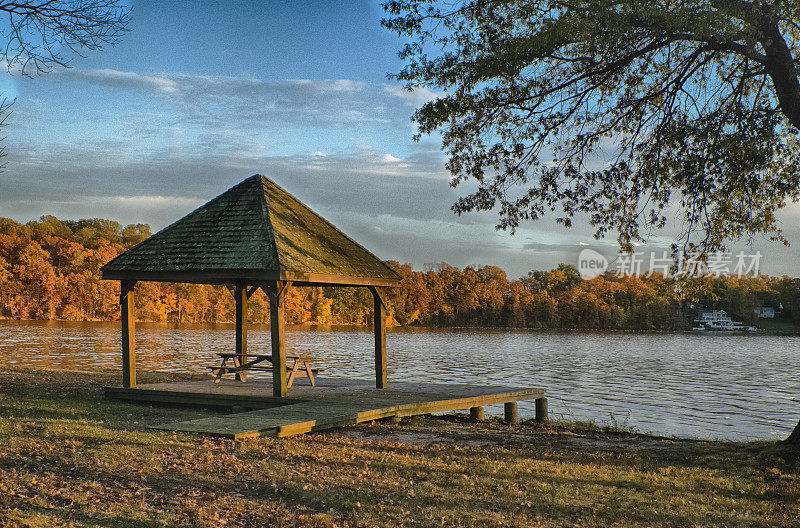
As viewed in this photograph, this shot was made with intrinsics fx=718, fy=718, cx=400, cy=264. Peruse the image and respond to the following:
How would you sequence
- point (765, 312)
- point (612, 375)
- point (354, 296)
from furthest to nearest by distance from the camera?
point (765, 312), point (354, 296), point (612, 375)

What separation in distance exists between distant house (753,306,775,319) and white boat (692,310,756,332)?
2.94 meters

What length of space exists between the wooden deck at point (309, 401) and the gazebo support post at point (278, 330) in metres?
0.31

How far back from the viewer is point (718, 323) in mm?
120188

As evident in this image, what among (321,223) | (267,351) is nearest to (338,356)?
(267,351)

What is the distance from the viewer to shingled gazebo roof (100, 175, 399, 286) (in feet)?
44.3

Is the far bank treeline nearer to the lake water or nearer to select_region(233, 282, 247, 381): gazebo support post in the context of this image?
the lake water

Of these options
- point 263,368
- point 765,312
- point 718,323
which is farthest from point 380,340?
point 765,312

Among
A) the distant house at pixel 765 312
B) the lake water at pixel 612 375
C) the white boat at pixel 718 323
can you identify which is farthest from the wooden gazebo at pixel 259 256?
the distant house at pixel 765 312

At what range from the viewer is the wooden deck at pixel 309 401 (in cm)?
1068

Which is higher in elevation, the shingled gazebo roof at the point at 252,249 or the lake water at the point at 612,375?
the shingled gazebo roof at the point at 252,249

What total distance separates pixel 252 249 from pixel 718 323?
396 ft

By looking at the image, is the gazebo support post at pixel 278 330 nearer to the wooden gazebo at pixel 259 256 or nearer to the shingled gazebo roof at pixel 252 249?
the wooden gazebo at pixel 259 256

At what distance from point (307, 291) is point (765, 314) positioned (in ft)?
251

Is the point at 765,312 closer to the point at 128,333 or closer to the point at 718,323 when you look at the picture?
the point at 718,323
